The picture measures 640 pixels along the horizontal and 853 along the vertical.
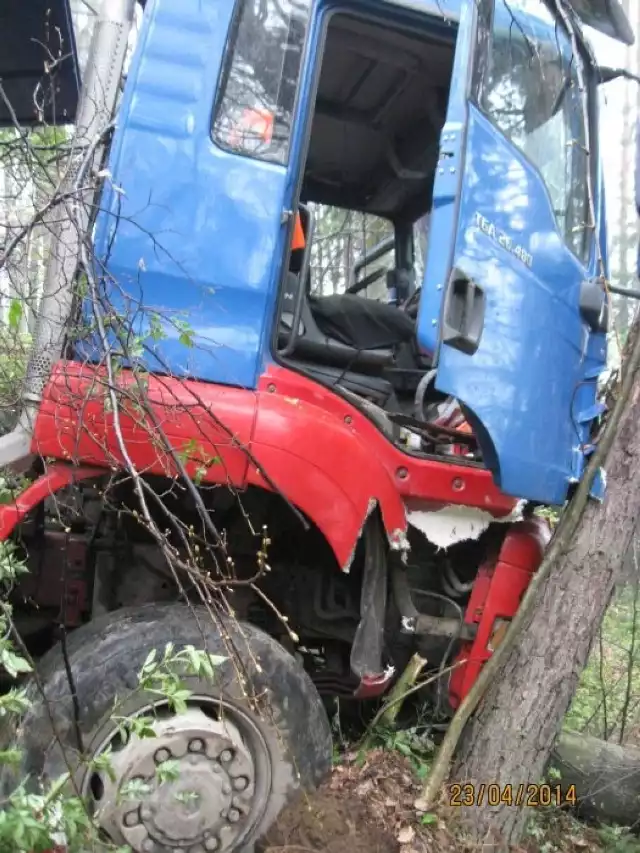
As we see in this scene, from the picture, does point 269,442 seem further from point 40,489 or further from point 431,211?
point 431,211

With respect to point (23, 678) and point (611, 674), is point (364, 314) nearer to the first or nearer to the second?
point (23, 678)

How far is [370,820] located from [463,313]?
1.77 m

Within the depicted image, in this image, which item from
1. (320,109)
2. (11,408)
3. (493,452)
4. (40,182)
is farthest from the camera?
(320,109)

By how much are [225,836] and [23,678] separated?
0.93 m

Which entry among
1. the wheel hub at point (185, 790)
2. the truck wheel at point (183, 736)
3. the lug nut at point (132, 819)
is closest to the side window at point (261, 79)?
the truck wheel at point (183, 736)

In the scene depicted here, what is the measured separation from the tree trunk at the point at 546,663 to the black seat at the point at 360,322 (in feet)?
4.06

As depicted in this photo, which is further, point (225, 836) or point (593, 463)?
point (593, 463)

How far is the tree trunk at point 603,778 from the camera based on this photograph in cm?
337

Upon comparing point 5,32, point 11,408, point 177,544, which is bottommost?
point 177,544

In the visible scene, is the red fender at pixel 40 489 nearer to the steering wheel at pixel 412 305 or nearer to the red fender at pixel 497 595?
the red fender at pixel 497 595

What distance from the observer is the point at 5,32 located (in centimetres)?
313

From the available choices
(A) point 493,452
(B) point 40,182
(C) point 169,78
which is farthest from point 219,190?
(A) point 493,452

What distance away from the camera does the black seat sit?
356 centimetres
